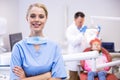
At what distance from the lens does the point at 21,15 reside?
4.52m

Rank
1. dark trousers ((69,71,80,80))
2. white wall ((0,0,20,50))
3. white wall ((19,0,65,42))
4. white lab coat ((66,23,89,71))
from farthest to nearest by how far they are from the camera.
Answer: white wall ((19,0,65,42)), white wall ((0,0,20,50)), dark trousers ((69,71,80,80)), white lab coat ((66,23,89,71))

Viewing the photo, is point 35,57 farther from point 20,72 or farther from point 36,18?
point 36,18

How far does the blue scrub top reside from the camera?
127 centimetres

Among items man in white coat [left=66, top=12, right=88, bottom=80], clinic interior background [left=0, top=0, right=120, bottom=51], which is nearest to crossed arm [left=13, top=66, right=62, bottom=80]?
man in white coat [left=66, top=12, right=88, bottom=80]

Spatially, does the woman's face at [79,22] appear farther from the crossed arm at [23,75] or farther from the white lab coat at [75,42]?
the crossed arm at [23,75]

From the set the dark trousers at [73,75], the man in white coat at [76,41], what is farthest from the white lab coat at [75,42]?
the dark trousers at [73,75]

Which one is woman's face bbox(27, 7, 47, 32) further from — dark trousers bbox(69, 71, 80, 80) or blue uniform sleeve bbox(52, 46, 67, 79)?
dark trousers bbox(69, 71, 80, 80)

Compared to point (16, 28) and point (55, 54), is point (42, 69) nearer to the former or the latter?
point (55, 54)

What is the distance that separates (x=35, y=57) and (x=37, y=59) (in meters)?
0.02

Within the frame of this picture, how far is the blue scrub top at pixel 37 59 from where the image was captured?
4.18 feet

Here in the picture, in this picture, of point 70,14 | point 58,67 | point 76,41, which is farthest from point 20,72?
point 70,14

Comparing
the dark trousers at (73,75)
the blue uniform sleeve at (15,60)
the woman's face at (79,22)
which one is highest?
the woman's face at (79,22)

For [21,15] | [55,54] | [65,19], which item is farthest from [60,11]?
[55,54]

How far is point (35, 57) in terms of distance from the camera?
51.0 inches
